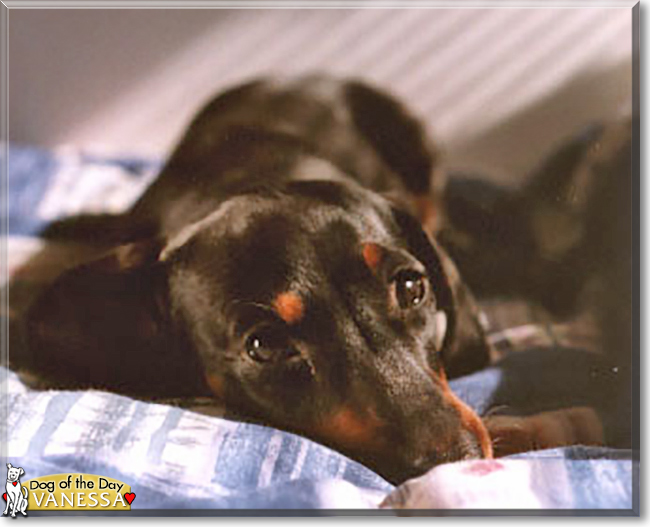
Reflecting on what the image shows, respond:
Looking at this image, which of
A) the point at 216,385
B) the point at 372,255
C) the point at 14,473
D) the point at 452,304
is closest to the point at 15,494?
the point at 14,473

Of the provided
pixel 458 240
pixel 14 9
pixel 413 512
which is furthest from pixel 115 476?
pixel 14 9

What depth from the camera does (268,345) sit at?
1073 mm

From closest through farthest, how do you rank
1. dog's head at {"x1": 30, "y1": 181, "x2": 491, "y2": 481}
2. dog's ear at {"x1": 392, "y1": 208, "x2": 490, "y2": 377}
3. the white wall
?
dog's head at {"x1": 30, "y1": 181, "x2": 491, "y2": 481} → dog's ear at {"x1": 392, "y1": 208, "x2": 490, "y2": 377} → the white wall

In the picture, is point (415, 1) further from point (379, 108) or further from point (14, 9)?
point (14, 9)

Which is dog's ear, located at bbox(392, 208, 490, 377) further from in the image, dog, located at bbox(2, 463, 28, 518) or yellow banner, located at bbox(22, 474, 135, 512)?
dog, located at bbox(2, 463, 28, 518)

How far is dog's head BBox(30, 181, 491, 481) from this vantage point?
3.35ft

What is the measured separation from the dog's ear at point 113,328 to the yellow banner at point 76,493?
0.20m

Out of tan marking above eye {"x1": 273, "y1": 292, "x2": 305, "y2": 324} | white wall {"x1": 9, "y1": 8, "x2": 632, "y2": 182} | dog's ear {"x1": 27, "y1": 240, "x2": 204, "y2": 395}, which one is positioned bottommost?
dog's ear {"x1": 27, "y1": 240, "x2": 204, "y2": 395}

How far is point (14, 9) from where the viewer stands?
1392 mm

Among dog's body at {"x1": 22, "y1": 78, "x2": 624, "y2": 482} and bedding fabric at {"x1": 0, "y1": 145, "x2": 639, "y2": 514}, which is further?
dog's body at {"x1": 22, "y1": 78, "x2": 624, "y2": 482}

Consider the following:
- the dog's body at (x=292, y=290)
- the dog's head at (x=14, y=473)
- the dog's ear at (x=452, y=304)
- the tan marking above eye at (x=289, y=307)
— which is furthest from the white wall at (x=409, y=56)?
the dog's head at (x=14, y=473)

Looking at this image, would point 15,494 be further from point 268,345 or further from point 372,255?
point 372,255

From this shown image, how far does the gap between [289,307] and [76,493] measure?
1.17 feet

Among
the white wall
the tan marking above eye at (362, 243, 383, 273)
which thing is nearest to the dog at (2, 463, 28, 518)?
the tan marking above eye at (362, 243, 383, 273)
